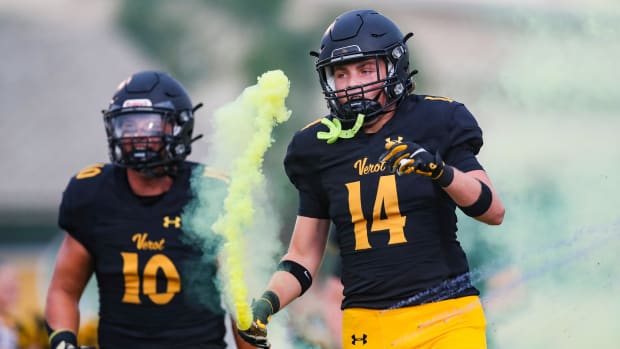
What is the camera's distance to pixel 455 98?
27.8 ft

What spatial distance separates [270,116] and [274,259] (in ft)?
2.97

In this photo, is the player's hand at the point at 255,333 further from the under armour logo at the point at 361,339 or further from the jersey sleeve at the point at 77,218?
the jersey sleeve at the point at 77,218

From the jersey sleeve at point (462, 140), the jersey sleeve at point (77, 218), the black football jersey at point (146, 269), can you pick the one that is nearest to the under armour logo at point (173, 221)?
the black football jersey at point (146, 269)

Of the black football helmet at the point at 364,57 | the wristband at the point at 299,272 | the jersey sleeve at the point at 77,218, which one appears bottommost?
the wristband at the point at 299,272

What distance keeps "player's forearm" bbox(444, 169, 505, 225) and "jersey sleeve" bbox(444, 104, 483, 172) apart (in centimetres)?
8

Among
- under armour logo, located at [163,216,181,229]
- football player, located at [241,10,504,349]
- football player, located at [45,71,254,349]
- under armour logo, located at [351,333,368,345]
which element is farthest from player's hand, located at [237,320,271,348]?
under armour logo, located at [163,216,181,229]

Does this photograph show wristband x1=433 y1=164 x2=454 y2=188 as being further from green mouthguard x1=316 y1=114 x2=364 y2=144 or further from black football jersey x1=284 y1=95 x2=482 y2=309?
green mouthguard x1=316 y1=114 x2=364 y2=144

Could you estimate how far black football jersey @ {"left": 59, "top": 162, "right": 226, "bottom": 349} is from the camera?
17.2 ft

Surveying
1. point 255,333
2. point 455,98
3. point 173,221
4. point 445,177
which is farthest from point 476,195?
point 455,98

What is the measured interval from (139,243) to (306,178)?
1.10 m

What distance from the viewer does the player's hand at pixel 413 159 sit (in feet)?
13.0

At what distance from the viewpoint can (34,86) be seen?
878 inches

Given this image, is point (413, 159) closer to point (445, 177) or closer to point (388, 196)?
point (445, 177)

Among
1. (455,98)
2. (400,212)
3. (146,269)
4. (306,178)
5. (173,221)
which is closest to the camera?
(400,212)
